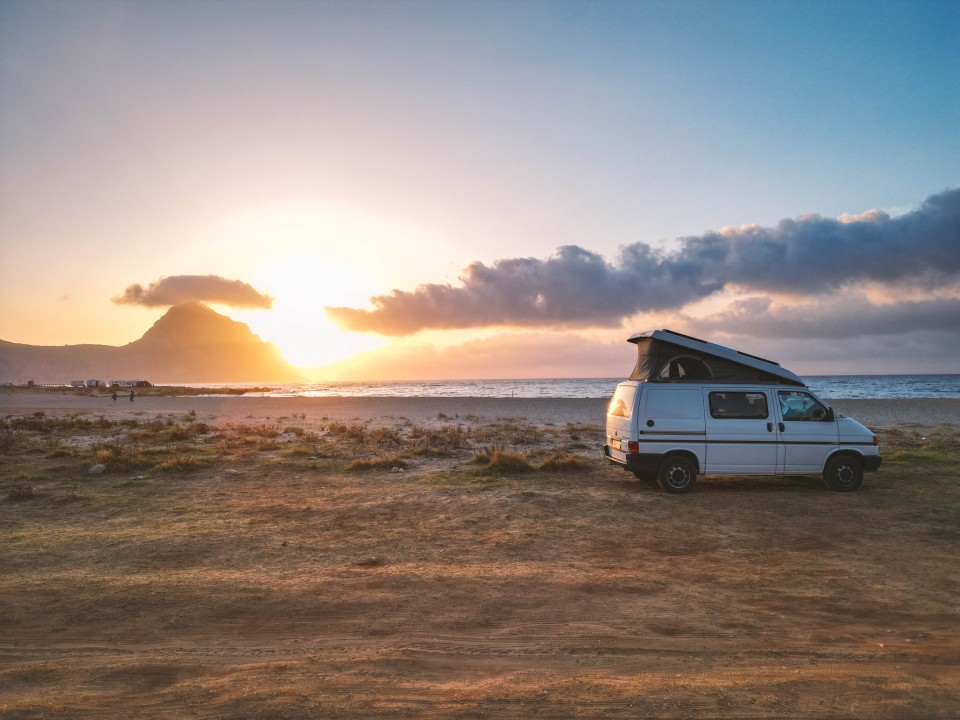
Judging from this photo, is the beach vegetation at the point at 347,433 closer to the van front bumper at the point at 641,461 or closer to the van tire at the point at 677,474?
the van front bumper at the point at 641,461

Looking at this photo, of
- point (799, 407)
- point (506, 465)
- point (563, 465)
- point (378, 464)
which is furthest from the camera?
point (378, 464)

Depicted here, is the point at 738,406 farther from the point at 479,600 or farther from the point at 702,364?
the point at 479,600

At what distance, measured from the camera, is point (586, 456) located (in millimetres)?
17219

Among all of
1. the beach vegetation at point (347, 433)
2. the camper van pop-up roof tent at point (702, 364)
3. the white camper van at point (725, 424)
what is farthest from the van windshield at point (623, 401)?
the beach vegetation at point (347, 433)

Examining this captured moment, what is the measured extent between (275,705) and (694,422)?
9.47 metres

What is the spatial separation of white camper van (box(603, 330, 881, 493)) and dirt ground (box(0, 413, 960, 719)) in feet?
2.09

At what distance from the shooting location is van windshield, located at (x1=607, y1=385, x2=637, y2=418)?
448 inches

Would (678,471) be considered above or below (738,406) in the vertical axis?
below

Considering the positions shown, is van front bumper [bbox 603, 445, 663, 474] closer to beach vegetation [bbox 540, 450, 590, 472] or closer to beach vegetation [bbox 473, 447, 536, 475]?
beach vegetation [bbox 540, 450, 590, 472]

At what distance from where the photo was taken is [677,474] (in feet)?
37.6

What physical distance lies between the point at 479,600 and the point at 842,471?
9.50 metres

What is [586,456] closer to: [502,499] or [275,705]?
[502,499]

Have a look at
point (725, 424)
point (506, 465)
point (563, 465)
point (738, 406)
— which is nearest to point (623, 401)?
point (725, 424)

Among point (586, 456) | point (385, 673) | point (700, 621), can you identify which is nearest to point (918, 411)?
point (586, 456)
